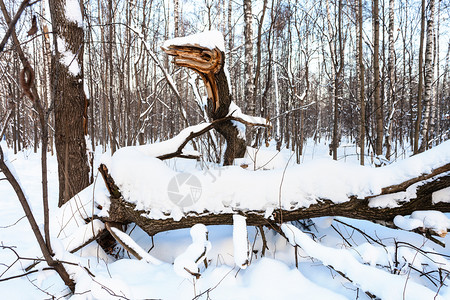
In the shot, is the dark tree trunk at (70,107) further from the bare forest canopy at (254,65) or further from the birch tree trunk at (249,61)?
the birch tree trunk at (249,61)

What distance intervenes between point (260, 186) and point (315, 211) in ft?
1.45

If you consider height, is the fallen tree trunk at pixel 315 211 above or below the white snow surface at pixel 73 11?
below

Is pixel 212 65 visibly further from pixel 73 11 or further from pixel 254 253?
pixel 73 11

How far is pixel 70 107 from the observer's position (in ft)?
8.33

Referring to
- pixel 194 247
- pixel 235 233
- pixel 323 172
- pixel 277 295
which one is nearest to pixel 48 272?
pixel 194 247

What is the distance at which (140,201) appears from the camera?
69.4 inches

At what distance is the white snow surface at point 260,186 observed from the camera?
1650mm

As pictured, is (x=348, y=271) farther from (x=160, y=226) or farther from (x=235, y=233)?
(x=160, y=226)

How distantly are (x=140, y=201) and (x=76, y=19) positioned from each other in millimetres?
2228

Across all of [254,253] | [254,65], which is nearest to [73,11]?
[254,253]

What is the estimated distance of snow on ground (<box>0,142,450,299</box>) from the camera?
50.7 inches

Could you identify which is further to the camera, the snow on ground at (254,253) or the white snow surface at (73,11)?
the white snow surface at (73,11)

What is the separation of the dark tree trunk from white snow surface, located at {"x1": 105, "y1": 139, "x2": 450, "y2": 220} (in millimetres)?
1148

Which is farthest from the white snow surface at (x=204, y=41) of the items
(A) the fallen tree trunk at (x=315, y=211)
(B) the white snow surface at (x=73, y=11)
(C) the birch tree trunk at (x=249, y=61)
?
(C) the birch tree trunk at (x=249, y=61)
